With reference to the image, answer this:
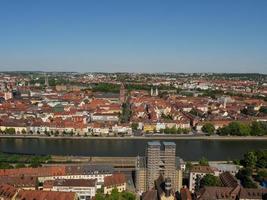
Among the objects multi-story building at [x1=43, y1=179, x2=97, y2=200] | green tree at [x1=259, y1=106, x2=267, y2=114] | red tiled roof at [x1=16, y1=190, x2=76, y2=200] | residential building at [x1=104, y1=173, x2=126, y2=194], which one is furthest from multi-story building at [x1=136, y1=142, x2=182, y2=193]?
green tree at [x1=259, y1=106, x2=267, y2=114]

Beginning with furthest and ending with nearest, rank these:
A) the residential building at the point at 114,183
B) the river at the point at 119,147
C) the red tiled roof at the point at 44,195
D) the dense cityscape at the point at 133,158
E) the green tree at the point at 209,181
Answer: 1. the river at the point at 119,147
2. the residential building at the point at 114,183
3. the green tree at the point at 209,181
4. the dense cityscape at the point at 133,158
5. the red tiled roof at the point at 44,195

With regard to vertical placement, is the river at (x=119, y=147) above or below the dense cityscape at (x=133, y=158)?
below

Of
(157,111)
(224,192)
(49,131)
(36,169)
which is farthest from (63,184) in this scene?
(157,111)

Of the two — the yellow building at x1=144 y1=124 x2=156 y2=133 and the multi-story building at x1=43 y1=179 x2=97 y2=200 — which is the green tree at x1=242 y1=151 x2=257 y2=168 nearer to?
the multi-story building at x1=43 y1=179 x2=97 y2=200

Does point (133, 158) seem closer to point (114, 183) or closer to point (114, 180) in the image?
point (114, 180)

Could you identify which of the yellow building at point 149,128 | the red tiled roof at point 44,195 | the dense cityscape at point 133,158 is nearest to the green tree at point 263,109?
the dense cityscape at point 133,158

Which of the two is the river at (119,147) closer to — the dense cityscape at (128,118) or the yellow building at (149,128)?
the dense cityscape at (128,118)
